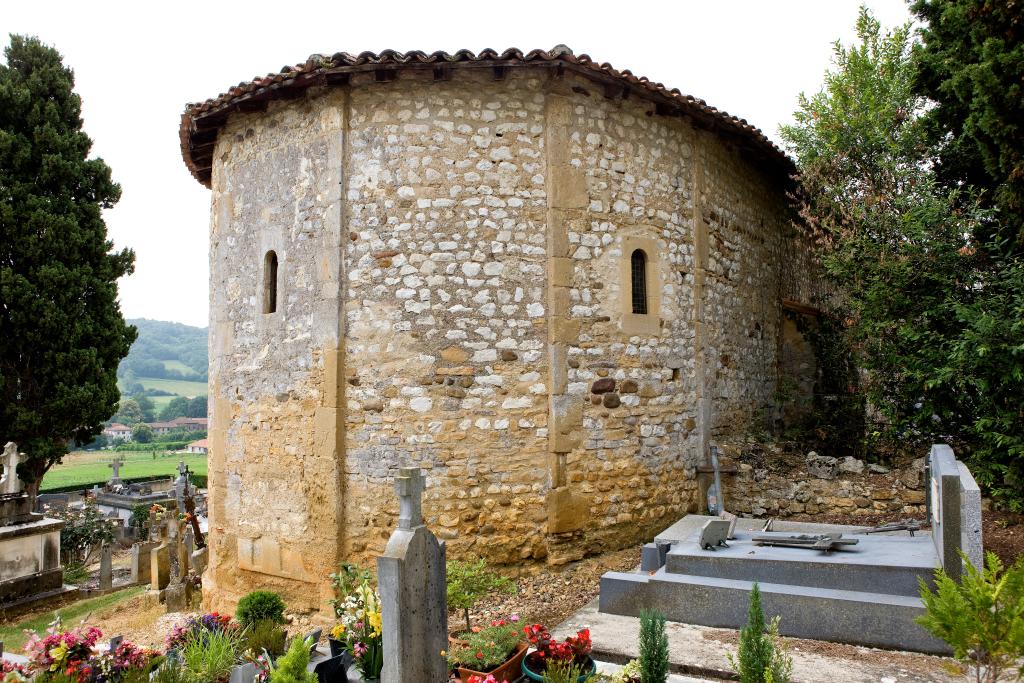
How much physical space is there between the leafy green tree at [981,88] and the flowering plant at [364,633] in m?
7.93

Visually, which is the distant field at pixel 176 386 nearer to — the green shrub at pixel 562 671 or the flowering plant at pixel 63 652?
the flowering plant at pixel 63 652

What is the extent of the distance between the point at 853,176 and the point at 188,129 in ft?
33.8

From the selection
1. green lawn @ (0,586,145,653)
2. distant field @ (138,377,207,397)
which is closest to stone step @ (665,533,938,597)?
green lawn @ (0,586,145,653)

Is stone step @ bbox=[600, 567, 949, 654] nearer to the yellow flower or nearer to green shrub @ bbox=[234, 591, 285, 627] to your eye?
the yellow flower

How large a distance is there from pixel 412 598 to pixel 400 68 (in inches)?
229

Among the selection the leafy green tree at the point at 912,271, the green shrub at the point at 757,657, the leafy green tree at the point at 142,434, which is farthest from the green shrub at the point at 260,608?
the leafy green tree at the point at 142,434

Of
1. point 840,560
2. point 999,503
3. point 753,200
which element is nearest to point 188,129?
point 753,200

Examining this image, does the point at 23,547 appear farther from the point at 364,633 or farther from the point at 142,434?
the point at 142,434

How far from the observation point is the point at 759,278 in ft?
35.9

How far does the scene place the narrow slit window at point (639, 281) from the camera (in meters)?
8.54

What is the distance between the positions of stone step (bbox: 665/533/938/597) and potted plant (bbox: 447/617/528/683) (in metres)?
2.02

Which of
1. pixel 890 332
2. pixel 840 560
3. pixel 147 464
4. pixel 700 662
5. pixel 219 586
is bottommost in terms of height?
pixel 147 464

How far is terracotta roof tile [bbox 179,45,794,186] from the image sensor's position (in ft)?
24.0

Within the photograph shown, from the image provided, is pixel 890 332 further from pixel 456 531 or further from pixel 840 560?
pixel 456 531
